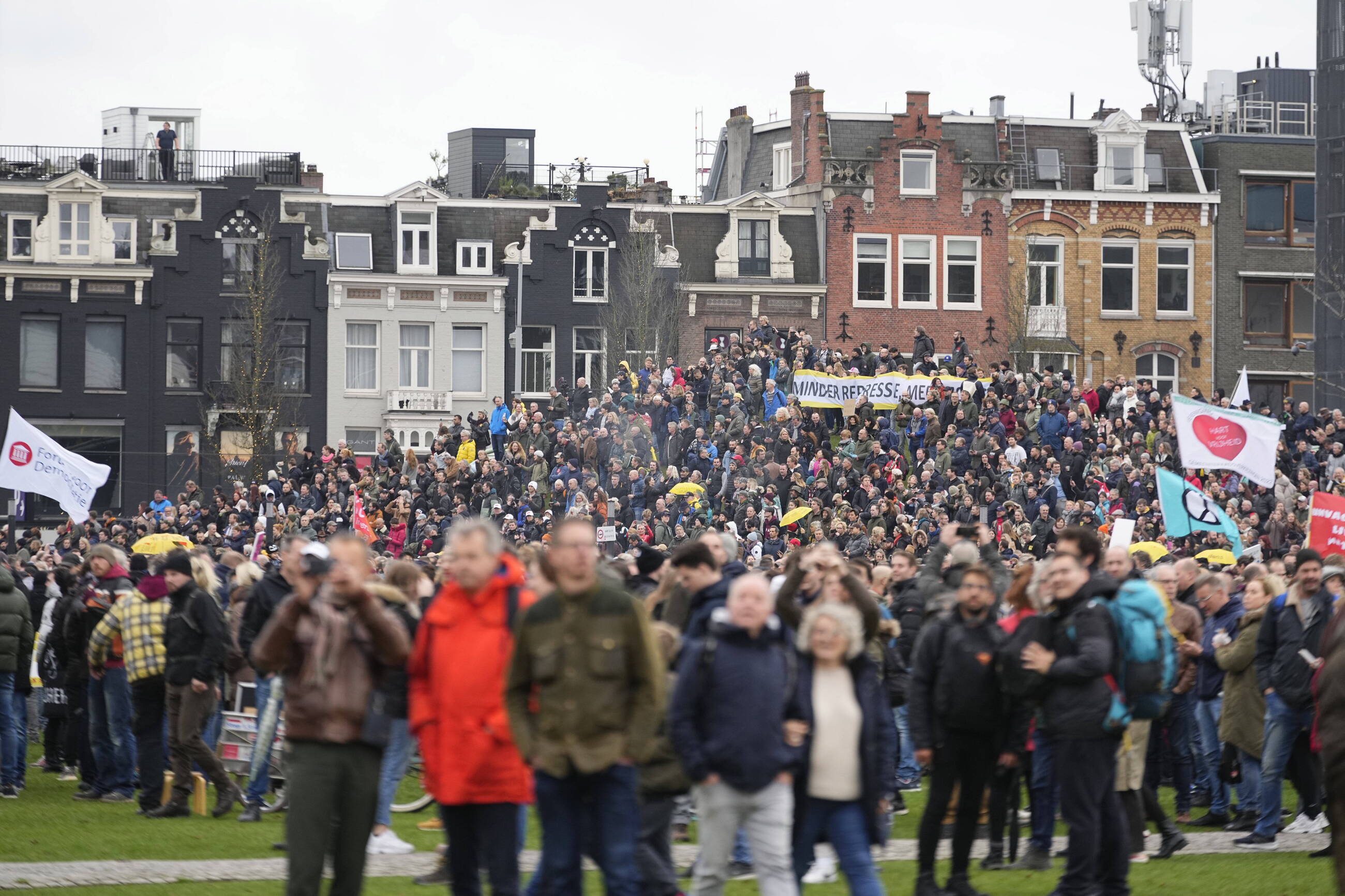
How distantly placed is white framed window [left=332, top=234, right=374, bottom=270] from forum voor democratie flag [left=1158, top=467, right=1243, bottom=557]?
1178 inches

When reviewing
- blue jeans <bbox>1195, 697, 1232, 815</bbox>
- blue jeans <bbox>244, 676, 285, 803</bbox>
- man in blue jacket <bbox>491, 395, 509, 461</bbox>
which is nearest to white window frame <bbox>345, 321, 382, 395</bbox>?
man in blue jacket <bbox>491, 395, 509, 461</bbox>

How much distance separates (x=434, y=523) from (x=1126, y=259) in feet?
82.0

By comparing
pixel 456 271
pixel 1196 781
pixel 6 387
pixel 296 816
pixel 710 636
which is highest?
pixel 456 271

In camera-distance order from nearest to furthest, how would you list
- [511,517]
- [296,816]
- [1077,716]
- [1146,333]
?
[296,816] < [1077,716] < [511,517] < [1146,333]

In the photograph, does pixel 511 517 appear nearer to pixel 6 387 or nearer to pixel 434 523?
pixel 434 523

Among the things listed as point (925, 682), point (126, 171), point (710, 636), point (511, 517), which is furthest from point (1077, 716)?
point (126, 171)

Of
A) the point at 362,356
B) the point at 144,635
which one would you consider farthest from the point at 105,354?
the point at 144,635

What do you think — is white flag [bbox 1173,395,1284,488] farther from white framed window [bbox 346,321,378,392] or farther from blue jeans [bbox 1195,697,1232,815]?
white framed window [bbox 346,321,378,392]

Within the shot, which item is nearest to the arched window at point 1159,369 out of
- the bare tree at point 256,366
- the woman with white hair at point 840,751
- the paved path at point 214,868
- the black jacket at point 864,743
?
the bare tree at point 256,366

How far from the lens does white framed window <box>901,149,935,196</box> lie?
4912 centimetres

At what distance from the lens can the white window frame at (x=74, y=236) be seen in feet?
149

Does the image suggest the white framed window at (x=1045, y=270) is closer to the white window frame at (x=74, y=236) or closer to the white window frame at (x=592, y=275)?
the white window frame at (x=592, y=275)

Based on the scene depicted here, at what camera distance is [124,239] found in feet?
151

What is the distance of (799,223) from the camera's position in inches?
1943
